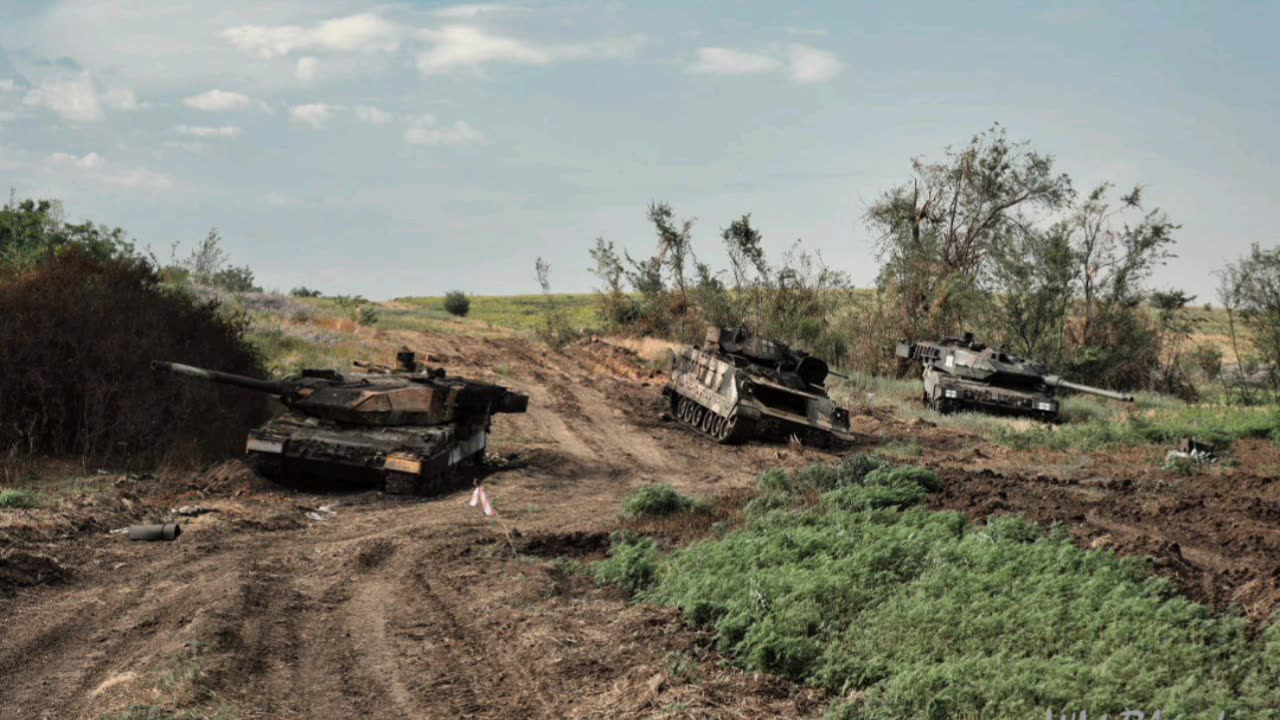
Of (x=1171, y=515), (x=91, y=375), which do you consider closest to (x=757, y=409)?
(x=1171, y=515)

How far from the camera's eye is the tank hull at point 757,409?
20.8 metres

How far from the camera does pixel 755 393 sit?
21641 mm

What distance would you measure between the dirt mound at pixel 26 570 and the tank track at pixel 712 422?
1270 centimetres

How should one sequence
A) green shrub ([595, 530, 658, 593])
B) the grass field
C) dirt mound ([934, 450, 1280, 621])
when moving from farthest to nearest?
the grass field < green shrub ([595, 530, 658, 593]) < dirt mound ([934, 450, 1280, 621])

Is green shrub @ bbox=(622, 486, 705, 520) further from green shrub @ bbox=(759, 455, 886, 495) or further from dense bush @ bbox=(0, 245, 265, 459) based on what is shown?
dense bush @ bbox=(0, 245, 265, 459)

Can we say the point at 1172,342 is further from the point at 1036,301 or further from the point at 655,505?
the point at 655,505

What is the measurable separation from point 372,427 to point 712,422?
851 cm

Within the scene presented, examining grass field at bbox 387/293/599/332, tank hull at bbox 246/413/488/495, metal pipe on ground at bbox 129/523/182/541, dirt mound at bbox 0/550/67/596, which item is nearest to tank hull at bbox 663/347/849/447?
tank hull at bbox 246/413/488/495

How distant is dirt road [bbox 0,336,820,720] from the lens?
280 inches

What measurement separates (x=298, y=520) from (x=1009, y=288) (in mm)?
25713

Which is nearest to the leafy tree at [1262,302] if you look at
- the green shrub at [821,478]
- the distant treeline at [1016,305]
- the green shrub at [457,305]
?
the distant treeline at [1016,305]

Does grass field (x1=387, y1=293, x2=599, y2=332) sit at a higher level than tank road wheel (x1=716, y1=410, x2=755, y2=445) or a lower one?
higher

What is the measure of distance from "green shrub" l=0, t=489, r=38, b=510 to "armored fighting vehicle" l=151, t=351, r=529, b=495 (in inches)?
103

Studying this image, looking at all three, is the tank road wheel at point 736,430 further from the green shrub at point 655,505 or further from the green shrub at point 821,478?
the green shrub at point 655,505
